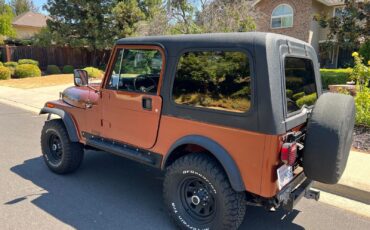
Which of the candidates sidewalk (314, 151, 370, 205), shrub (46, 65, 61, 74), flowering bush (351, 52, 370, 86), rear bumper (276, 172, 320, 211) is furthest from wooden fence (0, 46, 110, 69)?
rear bumper (276, 172, 320, 211)

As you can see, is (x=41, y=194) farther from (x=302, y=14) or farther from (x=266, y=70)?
(x=302, y=14)

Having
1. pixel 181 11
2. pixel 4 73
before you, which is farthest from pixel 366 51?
pixel 4 73

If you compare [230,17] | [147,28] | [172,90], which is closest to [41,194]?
[172,90]

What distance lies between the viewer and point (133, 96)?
353 cm

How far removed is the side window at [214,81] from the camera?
2.75m

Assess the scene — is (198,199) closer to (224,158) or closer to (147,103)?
(224,158)

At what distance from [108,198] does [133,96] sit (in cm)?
137

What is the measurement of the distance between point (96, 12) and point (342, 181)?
66.2 ft

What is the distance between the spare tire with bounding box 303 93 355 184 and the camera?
2.68m

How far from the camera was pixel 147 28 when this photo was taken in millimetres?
19766

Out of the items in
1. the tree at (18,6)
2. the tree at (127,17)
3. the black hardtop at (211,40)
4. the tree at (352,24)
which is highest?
the tree at (18,6)

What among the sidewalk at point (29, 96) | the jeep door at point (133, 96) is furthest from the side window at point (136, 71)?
the sidewalk at point (29, 96)

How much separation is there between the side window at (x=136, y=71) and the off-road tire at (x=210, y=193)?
906mm

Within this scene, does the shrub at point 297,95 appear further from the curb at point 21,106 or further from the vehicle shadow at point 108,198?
the curb at point 21,106
